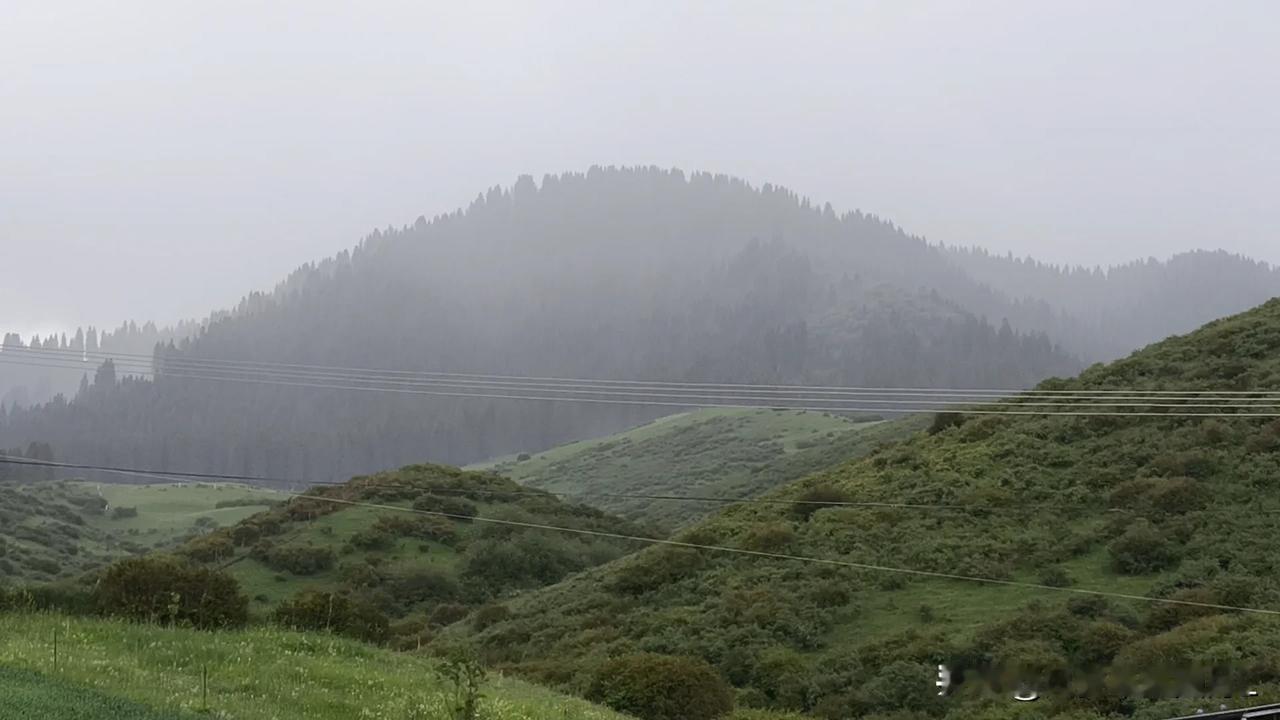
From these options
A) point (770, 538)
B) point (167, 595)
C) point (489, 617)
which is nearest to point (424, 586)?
point (489, 617)

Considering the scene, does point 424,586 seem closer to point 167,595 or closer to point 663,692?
point 663,692

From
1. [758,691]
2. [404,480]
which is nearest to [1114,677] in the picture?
[758,691]

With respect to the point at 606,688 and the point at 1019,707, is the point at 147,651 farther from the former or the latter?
the point at 1019,707

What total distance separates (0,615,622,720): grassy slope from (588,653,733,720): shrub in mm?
3338

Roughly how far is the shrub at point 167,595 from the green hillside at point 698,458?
6547 cm

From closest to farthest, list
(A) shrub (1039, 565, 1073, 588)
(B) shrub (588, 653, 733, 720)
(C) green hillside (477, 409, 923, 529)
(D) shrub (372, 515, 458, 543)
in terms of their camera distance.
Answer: (B) shrub (588, 653, 733, 720)
(A) shrub (1039, 565, 1073, 588)
(D) shrub (372, 515, 458, 543)
(C) green hillside (477, 409, 923, 529)

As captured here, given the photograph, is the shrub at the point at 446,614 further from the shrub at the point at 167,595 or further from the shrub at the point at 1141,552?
the shrub at the point at 1141,552

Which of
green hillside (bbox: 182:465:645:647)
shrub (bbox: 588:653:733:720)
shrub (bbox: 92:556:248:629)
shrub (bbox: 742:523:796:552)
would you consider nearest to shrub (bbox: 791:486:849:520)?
shrub (bbox: 742:523:796:552)

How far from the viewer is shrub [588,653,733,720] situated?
2216 cm

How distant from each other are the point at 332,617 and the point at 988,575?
20959 millimetres

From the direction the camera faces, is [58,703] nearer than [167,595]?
Yes

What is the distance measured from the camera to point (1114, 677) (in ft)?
78.0

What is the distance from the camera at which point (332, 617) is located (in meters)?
23.5

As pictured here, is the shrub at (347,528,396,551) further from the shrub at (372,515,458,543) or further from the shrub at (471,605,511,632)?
the shrub at (471,605,511,632)
